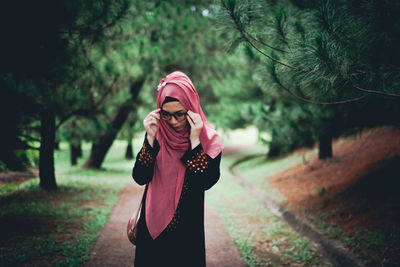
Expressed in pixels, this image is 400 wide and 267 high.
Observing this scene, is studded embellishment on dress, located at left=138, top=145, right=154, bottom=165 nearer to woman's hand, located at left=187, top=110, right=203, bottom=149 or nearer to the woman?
the woman

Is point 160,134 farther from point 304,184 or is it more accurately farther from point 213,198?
point 304,184

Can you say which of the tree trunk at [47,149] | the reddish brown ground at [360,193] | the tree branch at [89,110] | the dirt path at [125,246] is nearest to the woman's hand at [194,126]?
the dirt path at [125,246]

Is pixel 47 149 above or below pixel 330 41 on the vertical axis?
below

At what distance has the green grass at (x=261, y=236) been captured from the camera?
3.65 metres

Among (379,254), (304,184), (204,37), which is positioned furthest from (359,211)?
(204,37)

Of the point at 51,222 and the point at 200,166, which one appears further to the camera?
the point at 51,222

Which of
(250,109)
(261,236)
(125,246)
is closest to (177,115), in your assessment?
(125,246)

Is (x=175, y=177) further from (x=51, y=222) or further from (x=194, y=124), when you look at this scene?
(x=51, y=222)

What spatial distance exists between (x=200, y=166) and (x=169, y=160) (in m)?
0.24

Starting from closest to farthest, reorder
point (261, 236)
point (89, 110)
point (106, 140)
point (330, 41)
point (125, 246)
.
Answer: point (330, 41)
point (125, 246)
point (261, 236)
point (89, 110)
point (106, 140)

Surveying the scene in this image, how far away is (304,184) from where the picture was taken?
6918 mm

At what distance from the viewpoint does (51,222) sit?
169 inches

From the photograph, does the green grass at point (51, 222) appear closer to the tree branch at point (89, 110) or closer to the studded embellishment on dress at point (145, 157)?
the tree branch at point (89, 110)

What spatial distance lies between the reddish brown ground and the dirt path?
1.68m
